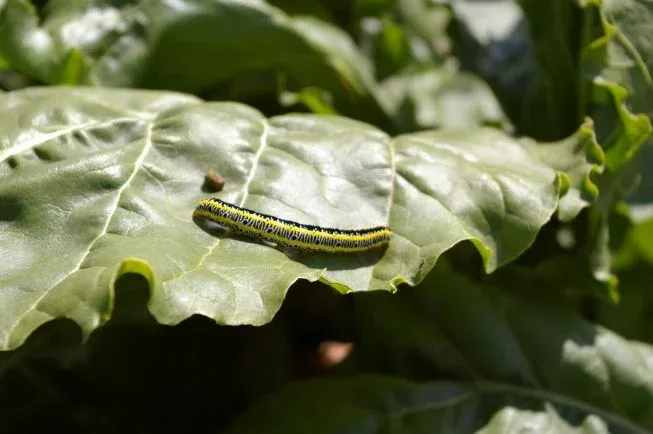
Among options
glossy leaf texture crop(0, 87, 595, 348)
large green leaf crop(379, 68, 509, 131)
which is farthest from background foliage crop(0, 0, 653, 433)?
large green leaf crop(379, 68, 509, 131)

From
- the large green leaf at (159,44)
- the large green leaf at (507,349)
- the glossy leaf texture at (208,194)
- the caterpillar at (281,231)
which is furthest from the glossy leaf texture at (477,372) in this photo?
the large green leaf at (159,44)

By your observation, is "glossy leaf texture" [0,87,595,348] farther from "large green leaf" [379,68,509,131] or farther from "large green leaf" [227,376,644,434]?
"large green leaf" [379,68,509,131]

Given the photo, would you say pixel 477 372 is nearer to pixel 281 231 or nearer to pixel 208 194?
pixel 281 231

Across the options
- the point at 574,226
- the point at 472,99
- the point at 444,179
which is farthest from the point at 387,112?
the point at 444,179

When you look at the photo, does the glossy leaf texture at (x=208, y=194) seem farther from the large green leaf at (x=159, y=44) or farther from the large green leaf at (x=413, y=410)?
the large green leaf at (x=413, y=410)

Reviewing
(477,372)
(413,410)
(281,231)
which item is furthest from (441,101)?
(281,231)

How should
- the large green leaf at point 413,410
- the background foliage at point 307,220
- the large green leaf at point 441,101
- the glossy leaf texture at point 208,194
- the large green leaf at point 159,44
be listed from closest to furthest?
1. the glossy leaf texture at point 208,194
2. the background foliage at point 307,220
3. the large green leaf at point 413,410
4. the large green leaf at point 159,44
5. the large green leaf at point 441,101

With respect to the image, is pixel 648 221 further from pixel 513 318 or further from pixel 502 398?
pixel 502 398
